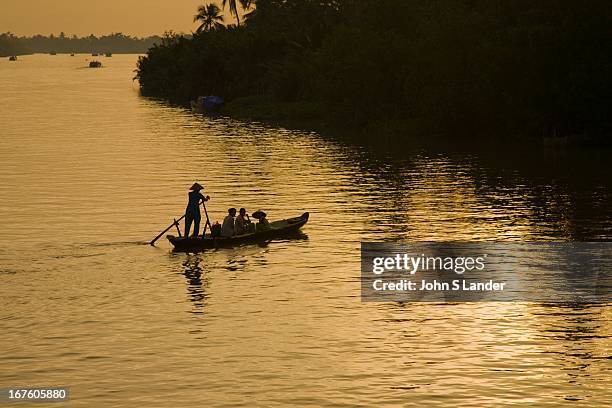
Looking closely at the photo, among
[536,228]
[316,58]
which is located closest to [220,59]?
[316,58]

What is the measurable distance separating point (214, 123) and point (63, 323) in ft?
312

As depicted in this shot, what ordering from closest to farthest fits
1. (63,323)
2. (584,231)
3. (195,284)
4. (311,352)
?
1. (311,352)
2. (63,323)
3. (195,284)
4. (584,231)

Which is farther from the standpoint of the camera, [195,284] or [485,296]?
[195,284]

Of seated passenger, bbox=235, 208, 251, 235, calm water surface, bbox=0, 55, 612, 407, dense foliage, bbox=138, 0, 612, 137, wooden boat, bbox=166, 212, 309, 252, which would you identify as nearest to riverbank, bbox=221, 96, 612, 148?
dense foliage, bbox=138, 0, 612, 137

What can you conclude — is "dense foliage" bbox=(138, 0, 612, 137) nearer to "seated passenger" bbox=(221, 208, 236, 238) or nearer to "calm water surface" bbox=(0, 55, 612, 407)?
"calm water surface" bbox=(0, 55, 612, 407)

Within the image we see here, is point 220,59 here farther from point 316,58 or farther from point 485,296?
point 485,296

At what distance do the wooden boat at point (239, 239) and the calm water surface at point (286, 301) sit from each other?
44 centimetres

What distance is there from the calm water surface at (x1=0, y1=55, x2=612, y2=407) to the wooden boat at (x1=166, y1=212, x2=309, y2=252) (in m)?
0.44

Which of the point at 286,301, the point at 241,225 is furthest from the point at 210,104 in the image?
the point at 286,301

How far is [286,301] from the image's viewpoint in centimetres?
3322

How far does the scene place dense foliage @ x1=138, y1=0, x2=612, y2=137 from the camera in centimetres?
8244

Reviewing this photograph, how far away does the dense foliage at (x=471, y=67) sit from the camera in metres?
82.4

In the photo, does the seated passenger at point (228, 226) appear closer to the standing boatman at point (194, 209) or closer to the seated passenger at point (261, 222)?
the standing boatman at point (194, 209)

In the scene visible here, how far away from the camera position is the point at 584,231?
4553 centimetres
